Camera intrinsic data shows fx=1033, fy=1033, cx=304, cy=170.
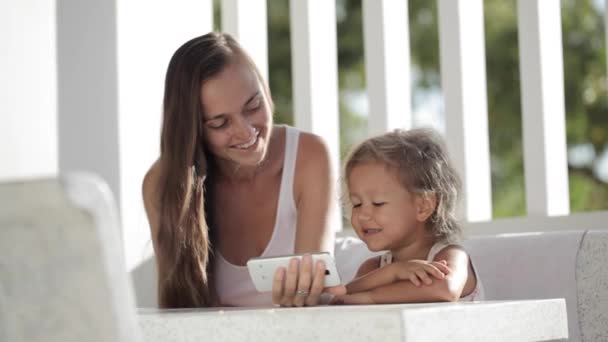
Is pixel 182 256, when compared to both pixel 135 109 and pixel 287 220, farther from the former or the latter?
pixel 135 109

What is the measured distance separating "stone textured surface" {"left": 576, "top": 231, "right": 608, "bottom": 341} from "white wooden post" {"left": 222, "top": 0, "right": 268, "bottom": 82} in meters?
1.54

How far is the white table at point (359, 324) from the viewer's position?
121 cm

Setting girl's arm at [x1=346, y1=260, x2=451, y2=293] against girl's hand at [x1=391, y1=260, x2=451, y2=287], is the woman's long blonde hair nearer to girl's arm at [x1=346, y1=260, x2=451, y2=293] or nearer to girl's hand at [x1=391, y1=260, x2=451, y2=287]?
girl's arm at [x1=346, y1=260, x2=451, y2=293]

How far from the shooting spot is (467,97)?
333cm

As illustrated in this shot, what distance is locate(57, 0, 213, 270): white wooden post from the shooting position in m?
3.42

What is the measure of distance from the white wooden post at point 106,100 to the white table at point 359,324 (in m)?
2.04

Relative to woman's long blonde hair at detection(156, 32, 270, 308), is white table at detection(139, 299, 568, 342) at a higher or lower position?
lower

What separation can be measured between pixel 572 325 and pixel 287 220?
0.79 metres

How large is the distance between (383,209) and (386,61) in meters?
1.17

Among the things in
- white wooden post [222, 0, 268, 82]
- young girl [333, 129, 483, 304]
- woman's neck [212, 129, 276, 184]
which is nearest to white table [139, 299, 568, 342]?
young girl [333, 129, 483, 304]

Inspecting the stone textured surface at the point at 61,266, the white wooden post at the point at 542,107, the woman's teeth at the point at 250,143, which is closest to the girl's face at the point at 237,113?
the woman's teeth at the point at 250,143

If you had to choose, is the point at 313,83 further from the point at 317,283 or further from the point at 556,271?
the point at 317,283

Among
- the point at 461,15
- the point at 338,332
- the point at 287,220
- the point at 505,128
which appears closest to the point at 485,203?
the point at 461,15

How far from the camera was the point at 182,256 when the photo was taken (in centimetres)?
261
